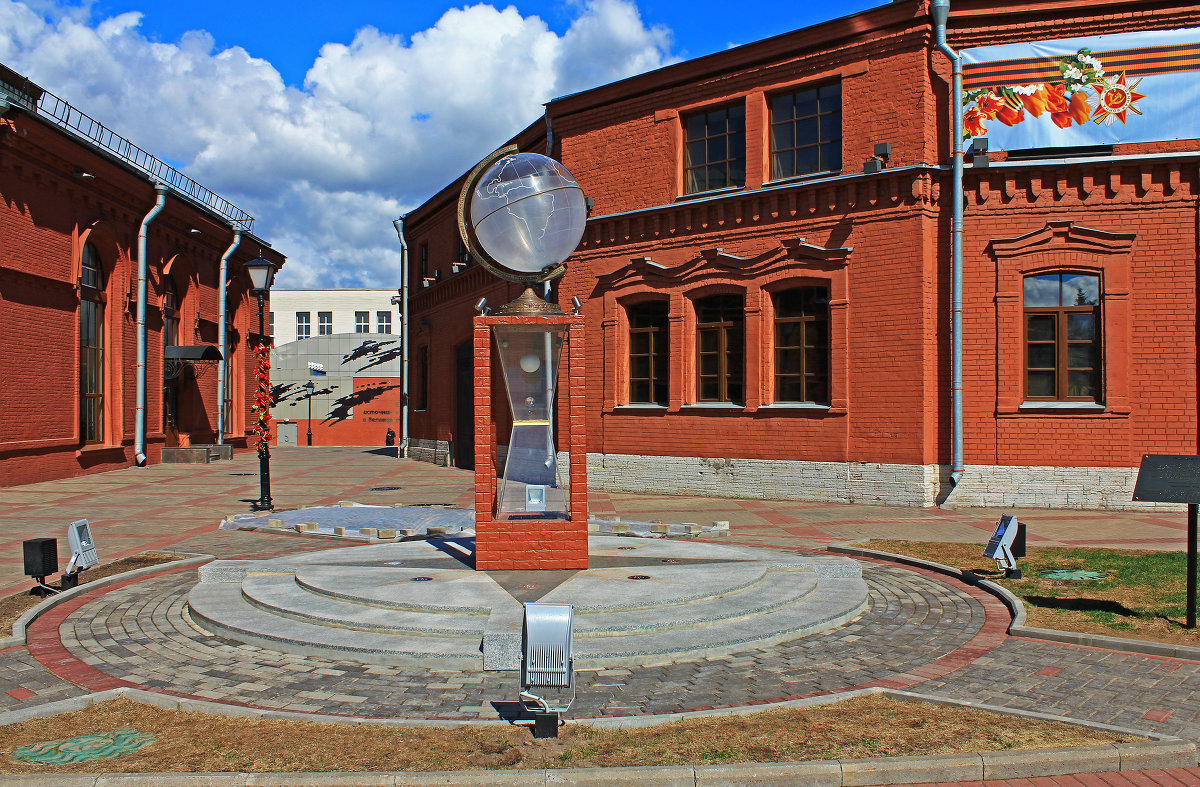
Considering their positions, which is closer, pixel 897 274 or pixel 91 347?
pixel 897 274

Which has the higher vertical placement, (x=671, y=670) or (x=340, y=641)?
(x=340, y=641)

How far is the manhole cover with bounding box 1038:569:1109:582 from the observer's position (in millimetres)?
8812

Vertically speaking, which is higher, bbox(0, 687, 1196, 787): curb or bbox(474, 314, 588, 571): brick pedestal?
bbox(474, 314, 588, 571): brick pedestal

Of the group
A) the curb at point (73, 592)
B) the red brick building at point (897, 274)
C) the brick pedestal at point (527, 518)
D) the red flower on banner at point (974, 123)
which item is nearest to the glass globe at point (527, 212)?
the brick pedestal at point (527, 518)

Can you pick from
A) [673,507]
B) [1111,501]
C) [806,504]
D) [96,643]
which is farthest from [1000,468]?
[96,643]

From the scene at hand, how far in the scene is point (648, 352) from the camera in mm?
18703

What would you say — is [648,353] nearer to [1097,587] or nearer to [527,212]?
[527,212]

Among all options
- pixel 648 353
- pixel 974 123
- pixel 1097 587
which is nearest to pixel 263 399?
pixel 648 353

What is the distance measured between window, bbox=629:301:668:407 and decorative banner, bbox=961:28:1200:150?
6.95 metres

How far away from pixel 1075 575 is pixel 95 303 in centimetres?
2355

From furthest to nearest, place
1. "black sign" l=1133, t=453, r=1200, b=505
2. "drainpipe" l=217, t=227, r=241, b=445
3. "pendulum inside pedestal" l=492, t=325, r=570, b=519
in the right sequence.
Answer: "drainpipe" l=217, t=227, r=241, b=445 < "pendulum inside pedestal" l=492, t=325, r=570, b=519 < "black sign" l=1133, t=453, r=1200, b=505

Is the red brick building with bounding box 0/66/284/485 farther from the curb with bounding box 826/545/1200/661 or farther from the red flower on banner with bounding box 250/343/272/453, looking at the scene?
the curb with bounding box 826/545/1200/661

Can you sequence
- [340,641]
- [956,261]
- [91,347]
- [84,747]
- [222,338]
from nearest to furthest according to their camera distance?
Result: [84,747] → [340,641] → [956,261] → [91,347] → [222,338]

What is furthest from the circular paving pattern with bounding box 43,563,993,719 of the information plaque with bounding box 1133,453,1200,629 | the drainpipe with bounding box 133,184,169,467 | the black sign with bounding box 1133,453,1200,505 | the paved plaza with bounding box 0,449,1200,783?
the drainpipe with bounding box 133,184,169,467
